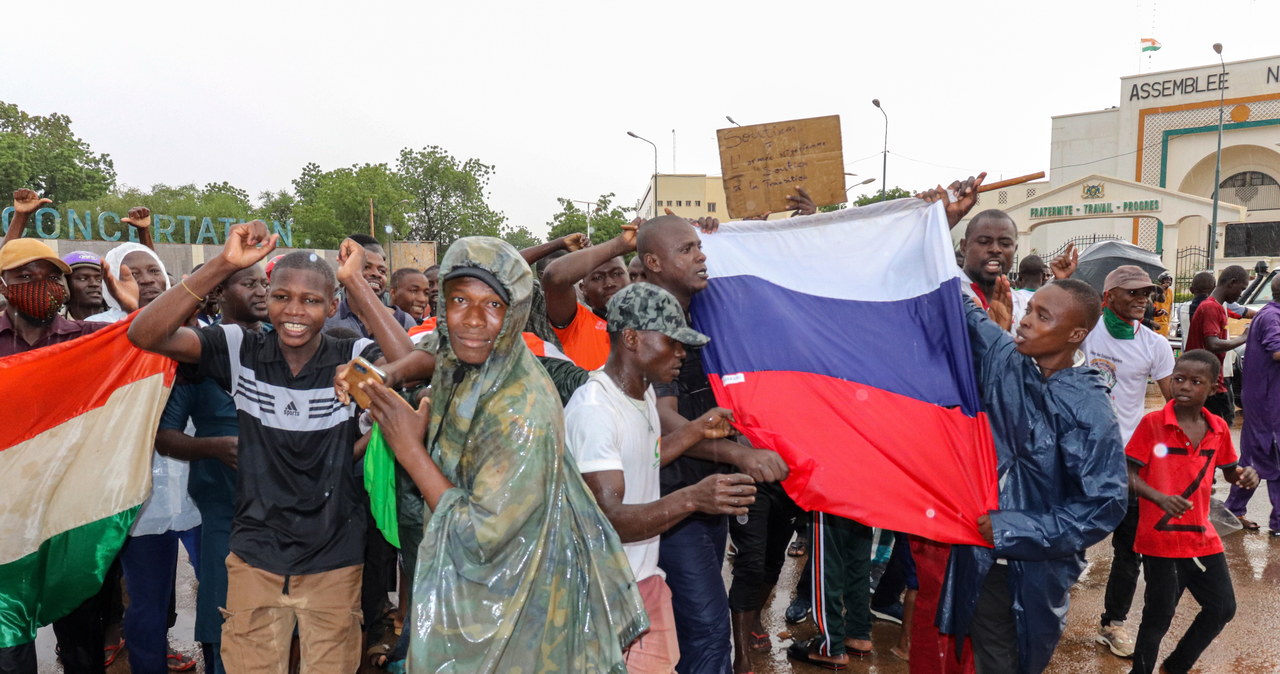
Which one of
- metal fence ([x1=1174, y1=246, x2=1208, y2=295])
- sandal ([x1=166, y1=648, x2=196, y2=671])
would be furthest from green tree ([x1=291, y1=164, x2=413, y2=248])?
sandal ([x1=166, y1=648, x2=196, y2=671])

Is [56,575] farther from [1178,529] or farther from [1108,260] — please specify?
[1108,260]

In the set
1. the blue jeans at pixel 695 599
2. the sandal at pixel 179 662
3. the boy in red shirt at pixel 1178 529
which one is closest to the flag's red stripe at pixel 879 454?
the blue jeans at pixel 695 599

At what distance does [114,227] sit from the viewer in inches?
1767

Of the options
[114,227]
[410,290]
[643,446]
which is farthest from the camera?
[114,227]

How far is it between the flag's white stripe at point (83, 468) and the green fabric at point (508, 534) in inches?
74.7

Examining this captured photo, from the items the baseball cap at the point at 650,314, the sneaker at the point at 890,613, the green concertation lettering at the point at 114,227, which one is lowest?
the sneaker at the point at 890,613

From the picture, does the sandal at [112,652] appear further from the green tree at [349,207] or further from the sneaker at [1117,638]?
the green tree at [349,207]

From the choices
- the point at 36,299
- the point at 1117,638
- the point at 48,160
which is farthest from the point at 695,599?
the point at 48,160

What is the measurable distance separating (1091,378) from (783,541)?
1991 millimetres

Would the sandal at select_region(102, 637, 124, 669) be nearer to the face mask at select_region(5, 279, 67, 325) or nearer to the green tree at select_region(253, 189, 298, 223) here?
the face mask at select_region(5, 279, 67, 325)

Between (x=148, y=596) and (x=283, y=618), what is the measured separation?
0.96 metres

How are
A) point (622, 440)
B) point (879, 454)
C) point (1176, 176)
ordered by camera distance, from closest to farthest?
point (622, 440) < point (879, 454) < point (1176, 176)

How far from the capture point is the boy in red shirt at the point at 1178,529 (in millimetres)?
4012

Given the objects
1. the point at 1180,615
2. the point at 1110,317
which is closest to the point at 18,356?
the point at 1110,317
